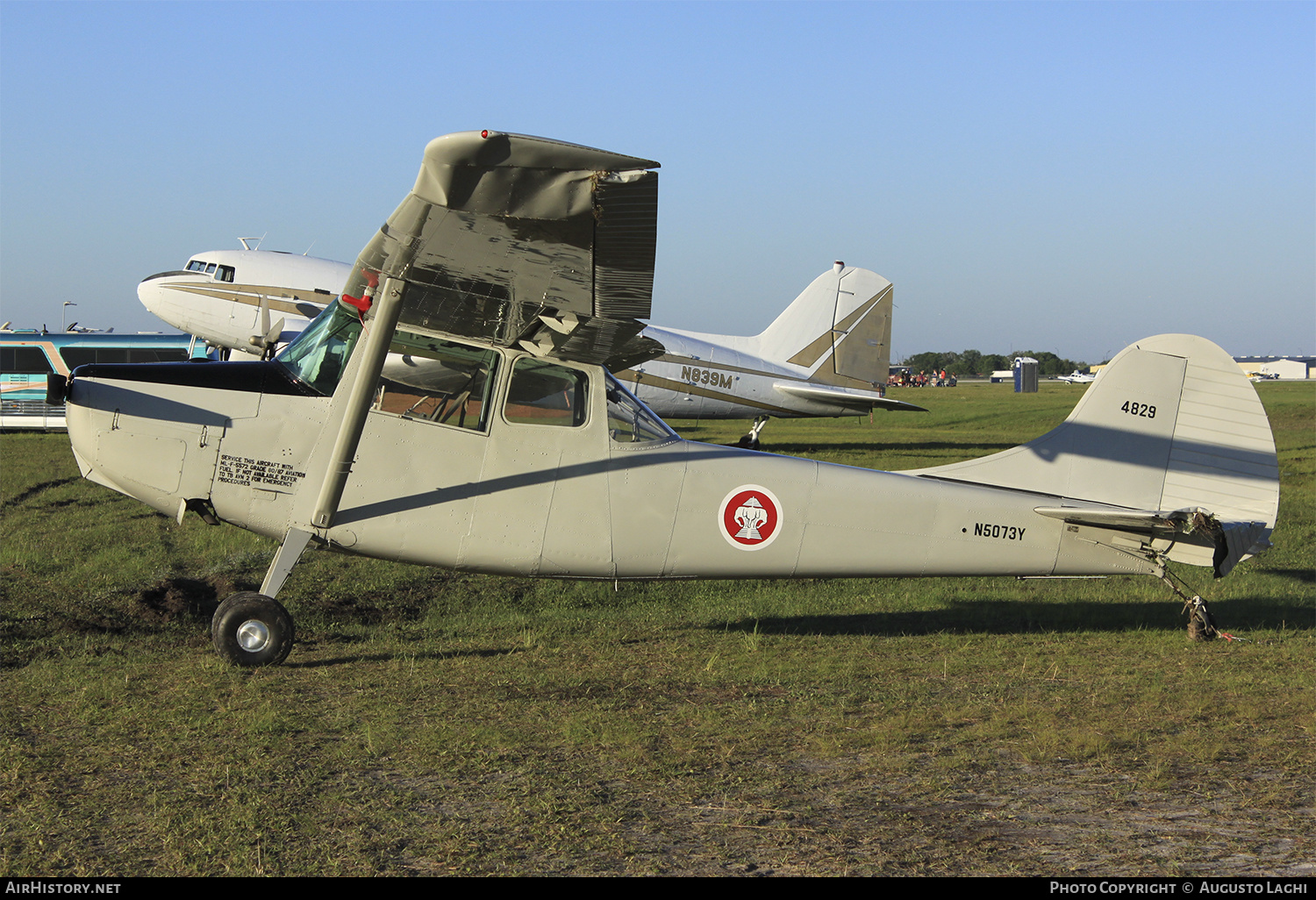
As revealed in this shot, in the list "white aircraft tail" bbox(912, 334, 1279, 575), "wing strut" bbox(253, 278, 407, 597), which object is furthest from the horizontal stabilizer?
"wing strut" bbox(253, 278, 407, 597)

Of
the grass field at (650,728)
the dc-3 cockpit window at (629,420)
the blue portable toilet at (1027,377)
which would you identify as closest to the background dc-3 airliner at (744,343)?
the grass field at (650,728)

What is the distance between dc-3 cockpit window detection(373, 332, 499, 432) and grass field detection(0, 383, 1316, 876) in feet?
5.48

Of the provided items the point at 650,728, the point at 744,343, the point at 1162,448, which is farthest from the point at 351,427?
the point at 744,343

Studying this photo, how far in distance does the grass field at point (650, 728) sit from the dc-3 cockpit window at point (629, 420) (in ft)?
5.09

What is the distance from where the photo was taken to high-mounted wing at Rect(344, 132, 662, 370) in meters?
4.38

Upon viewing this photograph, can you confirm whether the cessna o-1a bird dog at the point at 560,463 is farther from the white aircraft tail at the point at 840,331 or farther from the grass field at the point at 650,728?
the white aircraft tail at the point at 840,331

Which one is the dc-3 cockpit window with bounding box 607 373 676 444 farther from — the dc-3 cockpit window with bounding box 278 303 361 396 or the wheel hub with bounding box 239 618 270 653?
the wheel hub with bounding box 239 618 270 653

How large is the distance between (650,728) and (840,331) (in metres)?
21.0

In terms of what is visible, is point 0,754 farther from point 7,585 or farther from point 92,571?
point 92,571

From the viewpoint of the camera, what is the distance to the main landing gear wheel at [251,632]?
6598 mm

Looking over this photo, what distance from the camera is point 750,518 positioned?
291 inches

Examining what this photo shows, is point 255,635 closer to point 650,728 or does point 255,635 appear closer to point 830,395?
point 650,728

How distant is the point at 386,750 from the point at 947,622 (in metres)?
5.32

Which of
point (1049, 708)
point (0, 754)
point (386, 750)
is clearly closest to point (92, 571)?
point (0, 754)
